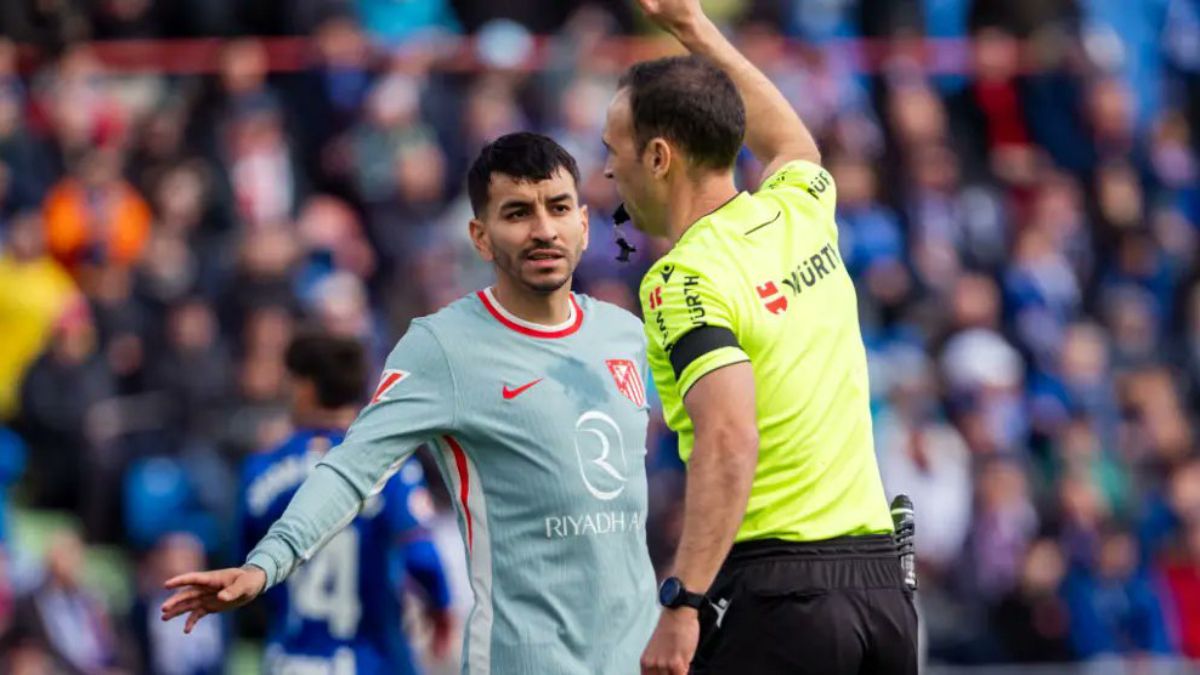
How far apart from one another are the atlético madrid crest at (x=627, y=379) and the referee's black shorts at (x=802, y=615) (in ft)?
3.58

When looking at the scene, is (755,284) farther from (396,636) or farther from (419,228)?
(419,228)

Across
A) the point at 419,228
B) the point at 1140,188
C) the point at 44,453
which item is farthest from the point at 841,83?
the point at 44,453

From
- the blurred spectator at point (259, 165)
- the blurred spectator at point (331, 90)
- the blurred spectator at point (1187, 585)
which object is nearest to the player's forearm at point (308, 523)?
the blurred spectator at point (259, 165)

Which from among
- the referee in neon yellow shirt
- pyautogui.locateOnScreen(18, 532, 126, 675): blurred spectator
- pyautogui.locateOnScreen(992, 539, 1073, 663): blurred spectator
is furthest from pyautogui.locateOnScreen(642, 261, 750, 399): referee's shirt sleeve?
pyautogui.locateOnScreen(992, 539, 1073, 663): blurred spectator

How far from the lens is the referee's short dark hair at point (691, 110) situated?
5832 millimetres

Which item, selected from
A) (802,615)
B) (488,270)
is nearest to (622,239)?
(802,615)

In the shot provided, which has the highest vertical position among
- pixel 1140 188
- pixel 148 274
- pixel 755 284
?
pixel 1140 188

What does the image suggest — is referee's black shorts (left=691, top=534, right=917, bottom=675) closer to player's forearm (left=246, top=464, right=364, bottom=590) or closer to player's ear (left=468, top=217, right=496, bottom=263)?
player's forearm (left=246, top=464, right=364, bottom=590)

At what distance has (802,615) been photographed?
18.5 ft

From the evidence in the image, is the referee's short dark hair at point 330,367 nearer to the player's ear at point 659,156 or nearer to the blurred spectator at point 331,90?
the player's ear at point 659,156

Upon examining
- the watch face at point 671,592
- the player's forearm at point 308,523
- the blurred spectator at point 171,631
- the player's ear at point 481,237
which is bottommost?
the blurred spectator at point 171,631

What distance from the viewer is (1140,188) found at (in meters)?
18.8

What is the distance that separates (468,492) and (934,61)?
12989mm

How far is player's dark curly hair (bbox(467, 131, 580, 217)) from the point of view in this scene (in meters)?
6.62
